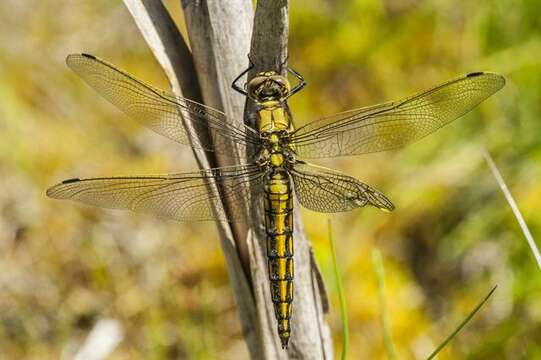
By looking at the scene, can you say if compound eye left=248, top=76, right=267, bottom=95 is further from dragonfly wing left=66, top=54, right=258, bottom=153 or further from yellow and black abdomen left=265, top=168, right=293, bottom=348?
yellow and black abdomen left=265, top=168, right=293, bottom=348

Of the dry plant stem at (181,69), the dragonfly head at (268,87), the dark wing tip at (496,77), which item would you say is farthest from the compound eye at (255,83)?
the dark wing tip at (496,77)

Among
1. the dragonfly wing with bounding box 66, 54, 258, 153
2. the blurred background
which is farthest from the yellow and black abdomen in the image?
the blurred background

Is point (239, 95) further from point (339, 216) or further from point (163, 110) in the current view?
point (339, 216)

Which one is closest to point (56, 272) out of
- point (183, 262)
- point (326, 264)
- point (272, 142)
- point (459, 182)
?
point (183, 262)

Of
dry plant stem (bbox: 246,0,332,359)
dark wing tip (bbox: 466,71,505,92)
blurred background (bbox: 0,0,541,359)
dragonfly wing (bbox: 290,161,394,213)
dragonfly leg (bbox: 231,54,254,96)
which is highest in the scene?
blurred background (bbox: 0,0,541,359)

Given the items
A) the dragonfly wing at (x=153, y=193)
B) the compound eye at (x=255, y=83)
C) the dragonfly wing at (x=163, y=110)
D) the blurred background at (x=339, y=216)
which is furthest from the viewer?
the blurred background at (x=339, y=216)

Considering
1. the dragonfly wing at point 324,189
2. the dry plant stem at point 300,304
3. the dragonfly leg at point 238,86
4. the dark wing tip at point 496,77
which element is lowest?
the dry plant stem at point 300,304

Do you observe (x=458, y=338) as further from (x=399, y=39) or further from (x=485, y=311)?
(x=399, y=39)

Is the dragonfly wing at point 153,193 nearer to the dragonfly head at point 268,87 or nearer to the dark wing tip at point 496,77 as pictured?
the dragonfly head at point 268,87
